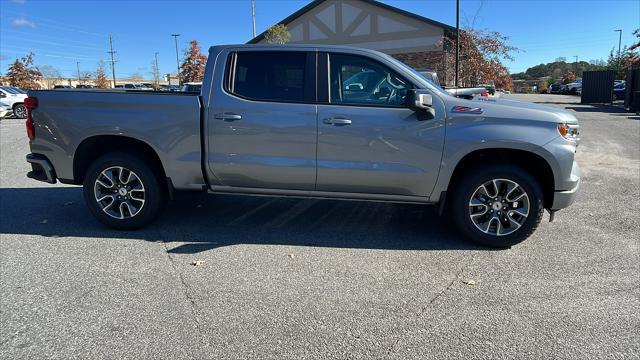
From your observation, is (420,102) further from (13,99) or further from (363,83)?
(13,99)

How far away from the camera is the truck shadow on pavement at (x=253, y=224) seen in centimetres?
469

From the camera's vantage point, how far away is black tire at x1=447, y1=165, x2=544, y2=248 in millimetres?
4387

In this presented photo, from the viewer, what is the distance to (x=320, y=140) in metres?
4.50

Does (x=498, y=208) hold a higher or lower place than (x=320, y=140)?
lower

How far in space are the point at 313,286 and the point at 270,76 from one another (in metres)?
2.22

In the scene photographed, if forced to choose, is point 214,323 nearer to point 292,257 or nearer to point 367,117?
point 292,257

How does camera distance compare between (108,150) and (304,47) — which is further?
(108,150)

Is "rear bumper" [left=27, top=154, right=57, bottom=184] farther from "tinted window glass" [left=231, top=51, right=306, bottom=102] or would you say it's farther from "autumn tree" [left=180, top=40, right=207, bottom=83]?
"autumn tree" [left=180, top=40, right=207, bottom=83]

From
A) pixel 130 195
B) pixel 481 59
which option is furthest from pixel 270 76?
pixel 481 59

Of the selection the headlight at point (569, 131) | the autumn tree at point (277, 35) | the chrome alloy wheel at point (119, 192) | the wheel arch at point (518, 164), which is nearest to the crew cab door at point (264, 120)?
the chrome alloy wheel at point (119, 192)

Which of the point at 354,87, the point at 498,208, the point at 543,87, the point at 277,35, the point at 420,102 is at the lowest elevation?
the point at 498,208

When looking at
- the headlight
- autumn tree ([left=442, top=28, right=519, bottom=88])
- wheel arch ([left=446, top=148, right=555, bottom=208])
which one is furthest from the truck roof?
autumn tree ([left=442, top=28, right=519, bottom=88])

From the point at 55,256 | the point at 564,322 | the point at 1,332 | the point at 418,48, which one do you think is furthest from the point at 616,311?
the point at 418,48

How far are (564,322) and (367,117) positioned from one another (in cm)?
236
